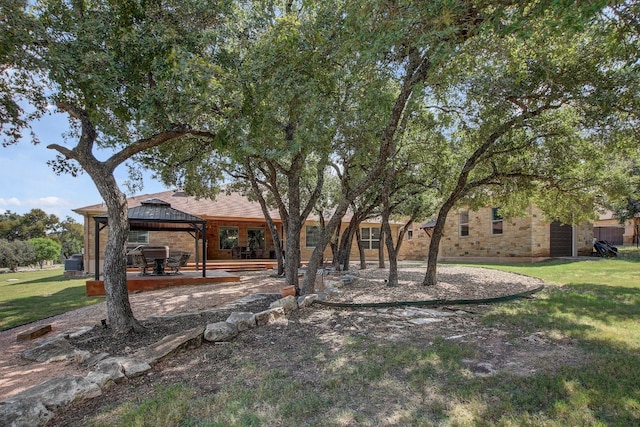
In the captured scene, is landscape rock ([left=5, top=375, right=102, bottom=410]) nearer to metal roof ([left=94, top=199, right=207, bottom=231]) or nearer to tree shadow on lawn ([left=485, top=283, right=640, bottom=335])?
tree shadow on lawn ([left=485, top=283, right=640, bottom=335])

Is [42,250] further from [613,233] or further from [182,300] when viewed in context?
[613,233]

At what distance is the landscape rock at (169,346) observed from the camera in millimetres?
4039

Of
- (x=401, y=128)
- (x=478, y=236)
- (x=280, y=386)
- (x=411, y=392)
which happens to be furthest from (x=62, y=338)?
(x=478, y=236)

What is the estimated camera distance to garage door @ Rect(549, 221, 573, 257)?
18500 mm

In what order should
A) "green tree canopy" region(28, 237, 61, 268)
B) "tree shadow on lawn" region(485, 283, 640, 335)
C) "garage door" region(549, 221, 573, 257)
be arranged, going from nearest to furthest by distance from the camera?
"tree shadow on lawn" region(485, 283, 640, 335) < "garage door" region(549, 221, 573, 257) < "green tree canopy" region(28, 237, 61, 268)

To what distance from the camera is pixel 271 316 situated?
18.9 feet

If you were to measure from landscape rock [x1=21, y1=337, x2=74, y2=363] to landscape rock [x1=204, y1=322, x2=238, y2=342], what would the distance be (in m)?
1.81

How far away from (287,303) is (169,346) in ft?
7.93

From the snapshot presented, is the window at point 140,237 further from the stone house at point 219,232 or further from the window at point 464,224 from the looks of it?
the window at point 464,224

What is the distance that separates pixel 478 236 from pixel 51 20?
21.1 metres

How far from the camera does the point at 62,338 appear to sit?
5199 mm

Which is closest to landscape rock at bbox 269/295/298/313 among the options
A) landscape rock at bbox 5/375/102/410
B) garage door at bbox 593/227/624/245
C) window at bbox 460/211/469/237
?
landscape rock at bbox 5/375/102/410

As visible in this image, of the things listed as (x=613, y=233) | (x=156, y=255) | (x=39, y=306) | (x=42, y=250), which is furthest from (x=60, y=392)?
(x=613, y=233)

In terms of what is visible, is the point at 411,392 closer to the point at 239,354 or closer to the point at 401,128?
the point at 239,354
